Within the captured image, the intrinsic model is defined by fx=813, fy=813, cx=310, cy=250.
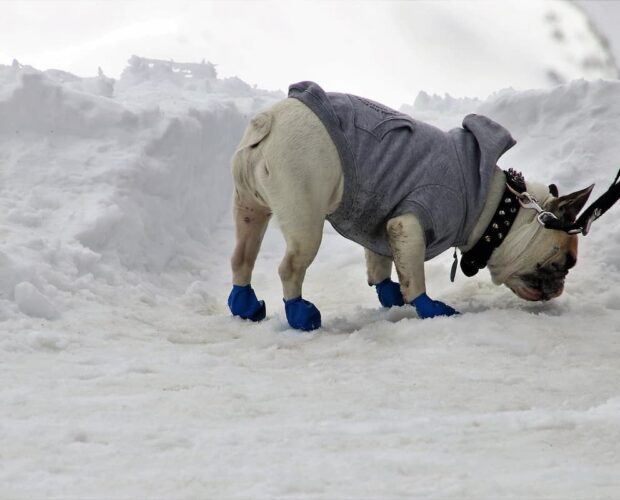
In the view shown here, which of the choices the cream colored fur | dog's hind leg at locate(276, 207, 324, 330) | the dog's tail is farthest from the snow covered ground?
the dog's tail

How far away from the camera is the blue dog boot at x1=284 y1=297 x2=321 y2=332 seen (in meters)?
3.75

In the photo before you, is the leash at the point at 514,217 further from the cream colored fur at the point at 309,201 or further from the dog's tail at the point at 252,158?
the dog's tail at the point at 252,158

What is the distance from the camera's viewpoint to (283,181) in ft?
12.0

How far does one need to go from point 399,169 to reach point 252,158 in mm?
695

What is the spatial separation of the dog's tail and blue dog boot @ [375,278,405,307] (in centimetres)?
86

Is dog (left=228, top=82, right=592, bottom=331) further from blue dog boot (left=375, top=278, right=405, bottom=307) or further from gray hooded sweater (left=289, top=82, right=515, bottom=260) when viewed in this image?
blue dog boot (left=375, top=278, right=405, bottom=307)

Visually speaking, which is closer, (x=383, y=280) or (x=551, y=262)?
(x=551, y=262)

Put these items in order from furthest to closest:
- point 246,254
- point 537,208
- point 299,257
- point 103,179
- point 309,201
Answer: point 103,179, point 246,254, point 537,208, point 299,257, point 309,201

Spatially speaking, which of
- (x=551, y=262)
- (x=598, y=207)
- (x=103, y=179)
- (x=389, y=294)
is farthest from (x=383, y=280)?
(x=103, y=179)

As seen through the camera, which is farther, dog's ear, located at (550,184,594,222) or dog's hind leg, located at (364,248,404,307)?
dog's hind leg, located at (364,248,404,307)

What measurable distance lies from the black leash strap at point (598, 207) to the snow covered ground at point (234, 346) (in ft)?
1.38

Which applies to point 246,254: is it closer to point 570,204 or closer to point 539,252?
point 539,252

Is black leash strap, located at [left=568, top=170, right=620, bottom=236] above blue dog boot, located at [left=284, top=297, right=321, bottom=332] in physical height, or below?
above

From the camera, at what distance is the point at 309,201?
3.67m
